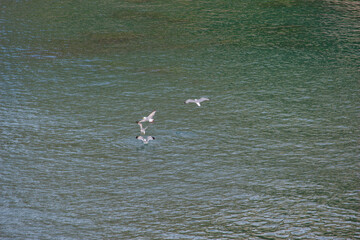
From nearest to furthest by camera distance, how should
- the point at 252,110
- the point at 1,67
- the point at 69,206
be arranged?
the point at 69,206
the point at 252,110
the point at 1,67

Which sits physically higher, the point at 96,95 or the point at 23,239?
the point at 96,95

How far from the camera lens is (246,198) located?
8.46 metres

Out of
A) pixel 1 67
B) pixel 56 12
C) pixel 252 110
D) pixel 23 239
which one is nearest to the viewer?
pixel 23 239

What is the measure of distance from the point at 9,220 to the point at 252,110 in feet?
19.0

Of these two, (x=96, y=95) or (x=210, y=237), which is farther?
(x=96, y=95)

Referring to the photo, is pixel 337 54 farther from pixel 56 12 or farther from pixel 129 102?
pixel 56 12

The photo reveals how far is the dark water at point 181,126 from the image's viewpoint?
805 centimetres

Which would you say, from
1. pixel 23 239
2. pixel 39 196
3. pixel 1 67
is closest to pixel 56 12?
pixel 1 67

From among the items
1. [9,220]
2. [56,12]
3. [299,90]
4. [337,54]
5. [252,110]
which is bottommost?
[9,220]

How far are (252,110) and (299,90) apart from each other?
5.42 ft

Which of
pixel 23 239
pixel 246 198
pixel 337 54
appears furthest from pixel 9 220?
pixel 337 54

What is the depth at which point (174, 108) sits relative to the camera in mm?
11750

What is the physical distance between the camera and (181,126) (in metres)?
10.9

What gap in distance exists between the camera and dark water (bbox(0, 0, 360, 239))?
8.05m
